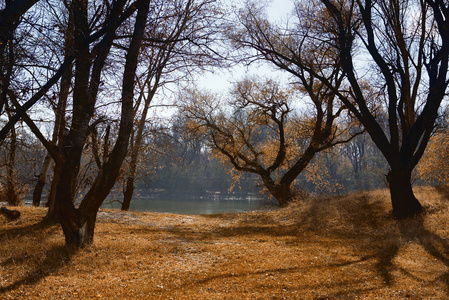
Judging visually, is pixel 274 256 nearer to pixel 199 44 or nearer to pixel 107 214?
pixel 199 44

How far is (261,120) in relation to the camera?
671 inches

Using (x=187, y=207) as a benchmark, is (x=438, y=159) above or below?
above

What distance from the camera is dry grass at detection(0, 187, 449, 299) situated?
4.36 metres

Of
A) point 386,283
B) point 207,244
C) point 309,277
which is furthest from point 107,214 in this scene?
point 386,283

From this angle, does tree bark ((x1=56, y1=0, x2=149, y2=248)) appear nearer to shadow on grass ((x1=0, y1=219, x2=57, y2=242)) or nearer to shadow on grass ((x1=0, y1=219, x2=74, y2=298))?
shadow on grass ((x1=0, y1=219, x2=74, y2=298))

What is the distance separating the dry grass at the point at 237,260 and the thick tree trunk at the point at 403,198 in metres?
0.40

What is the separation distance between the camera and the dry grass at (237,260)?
4355mm

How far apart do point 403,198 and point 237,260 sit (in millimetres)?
5552

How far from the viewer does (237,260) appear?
19.6ft

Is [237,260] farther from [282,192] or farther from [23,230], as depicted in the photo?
[282,192]

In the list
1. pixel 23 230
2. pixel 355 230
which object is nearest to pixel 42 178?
pixel 23 230

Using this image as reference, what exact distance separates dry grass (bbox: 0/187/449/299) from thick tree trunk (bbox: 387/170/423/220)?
40cm

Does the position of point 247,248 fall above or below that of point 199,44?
below

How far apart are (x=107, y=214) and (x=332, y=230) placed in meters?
7.00
